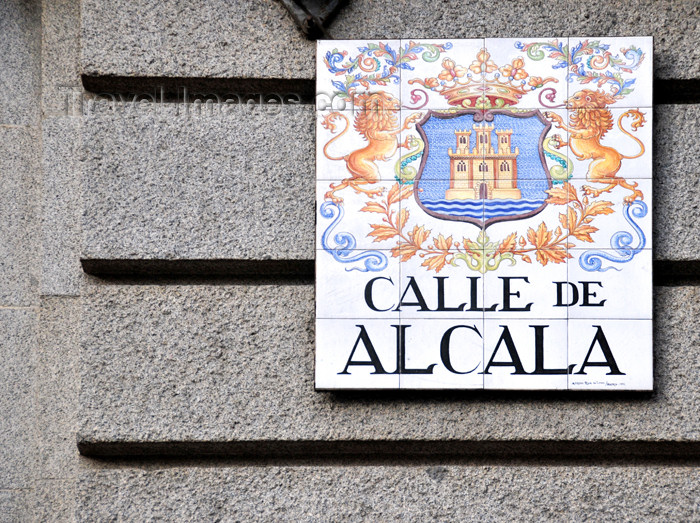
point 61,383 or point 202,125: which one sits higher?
point 202,125

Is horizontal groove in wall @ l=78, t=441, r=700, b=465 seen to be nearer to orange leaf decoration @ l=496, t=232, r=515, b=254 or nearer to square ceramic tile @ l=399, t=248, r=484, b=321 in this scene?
square ceramic tile @ l=399, t=248, r=484, b=321

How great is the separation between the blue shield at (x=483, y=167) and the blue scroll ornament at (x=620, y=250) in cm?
25

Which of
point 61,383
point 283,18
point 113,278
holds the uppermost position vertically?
point 283,18

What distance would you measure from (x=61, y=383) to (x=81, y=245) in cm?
52

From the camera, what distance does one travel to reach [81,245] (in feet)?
8.86

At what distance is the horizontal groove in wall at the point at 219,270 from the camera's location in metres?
2.71

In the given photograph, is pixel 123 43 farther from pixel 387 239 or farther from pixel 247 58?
pixel 387 239

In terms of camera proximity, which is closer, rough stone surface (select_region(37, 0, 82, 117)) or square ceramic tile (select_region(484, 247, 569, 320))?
square ceramic tile (select_region(484, 247, 569, 320))

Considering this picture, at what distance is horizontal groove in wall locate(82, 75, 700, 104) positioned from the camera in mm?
2764

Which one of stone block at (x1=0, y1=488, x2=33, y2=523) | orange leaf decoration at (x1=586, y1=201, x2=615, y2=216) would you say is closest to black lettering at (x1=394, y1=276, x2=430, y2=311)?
orange leaf decoration at (x1=586, y1=201, x2=615, y2=216)

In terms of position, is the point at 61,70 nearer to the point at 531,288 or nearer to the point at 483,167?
the point at 483,167

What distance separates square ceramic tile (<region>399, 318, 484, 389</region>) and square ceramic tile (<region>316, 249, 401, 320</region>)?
12cm

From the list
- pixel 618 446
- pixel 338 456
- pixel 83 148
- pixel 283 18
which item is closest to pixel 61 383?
pixel 83 148

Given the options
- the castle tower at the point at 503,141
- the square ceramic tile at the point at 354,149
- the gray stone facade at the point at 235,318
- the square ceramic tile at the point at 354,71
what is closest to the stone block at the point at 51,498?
the gray stone facade at the point at 235,318
